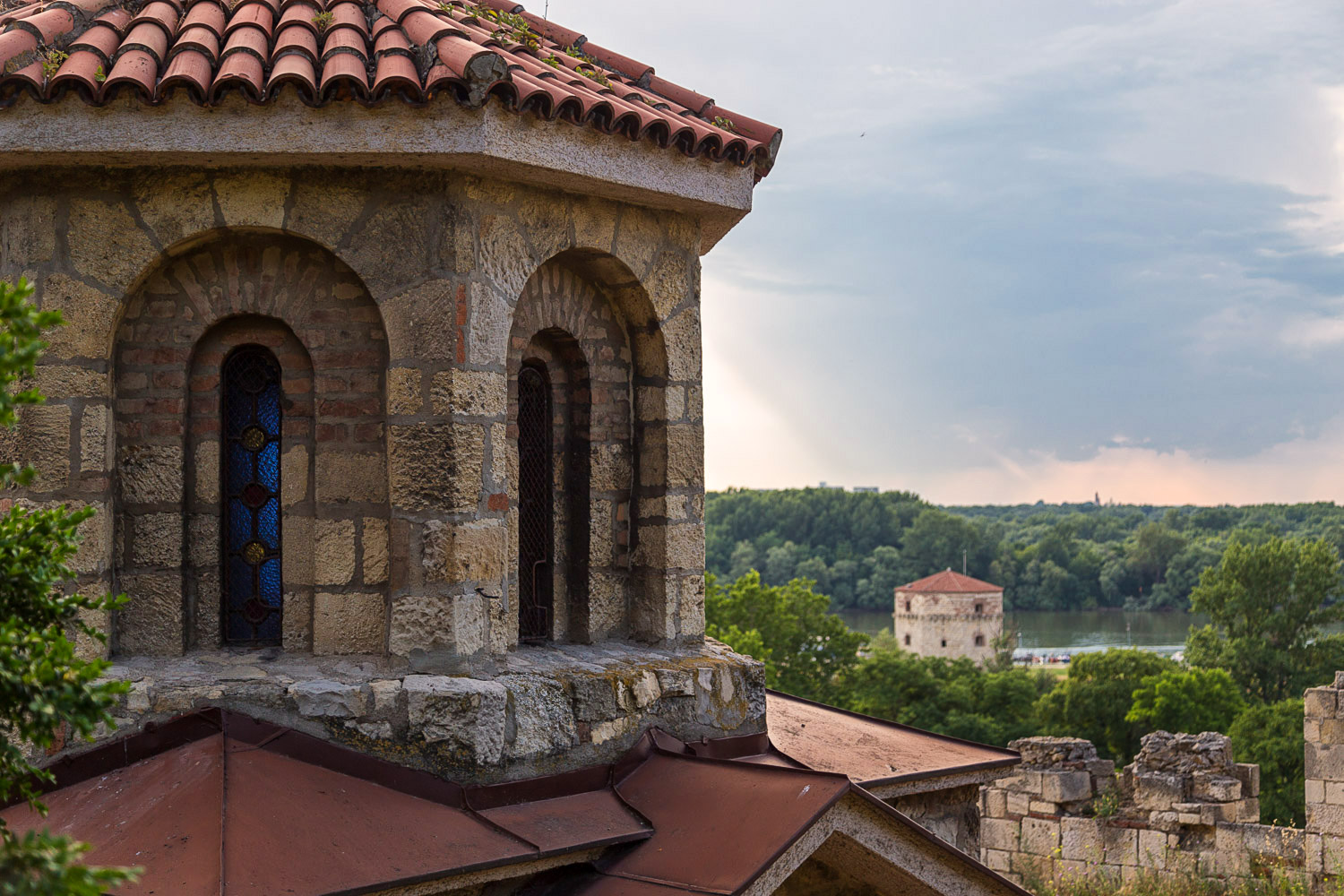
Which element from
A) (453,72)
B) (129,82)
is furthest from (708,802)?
(129,82)

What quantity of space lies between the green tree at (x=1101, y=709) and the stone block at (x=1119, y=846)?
18283 mm

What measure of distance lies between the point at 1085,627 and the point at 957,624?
92.4 feet

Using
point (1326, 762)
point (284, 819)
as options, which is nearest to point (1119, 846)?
point (1326, 762)

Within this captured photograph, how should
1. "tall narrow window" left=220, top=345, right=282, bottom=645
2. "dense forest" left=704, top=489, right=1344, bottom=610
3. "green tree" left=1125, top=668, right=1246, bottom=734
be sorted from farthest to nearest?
"dense forest" left=704, top=489, right=1344, bottom=610 < "green tree" left=1125, top=668, right=1246, bottom=734 < "tall narrow window" left=220, top=345, right=282, bottom=645

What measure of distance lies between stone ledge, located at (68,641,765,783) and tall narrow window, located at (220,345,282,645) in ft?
0.65

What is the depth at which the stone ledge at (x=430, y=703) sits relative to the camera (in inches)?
173

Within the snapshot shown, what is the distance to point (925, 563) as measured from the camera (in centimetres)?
8600

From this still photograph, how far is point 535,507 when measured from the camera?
549 centimetres

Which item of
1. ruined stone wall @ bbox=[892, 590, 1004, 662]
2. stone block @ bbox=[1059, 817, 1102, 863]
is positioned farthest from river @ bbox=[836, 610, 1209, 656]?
stone block @ bbox=[1059, 817, 1102, 863]

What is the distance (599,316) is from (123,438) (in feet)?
6.71

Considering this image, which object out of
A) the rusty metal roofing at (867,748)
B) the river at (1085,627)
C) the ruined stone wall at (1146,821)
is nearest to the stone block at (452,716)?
the rusty metal roofing at (867,748)

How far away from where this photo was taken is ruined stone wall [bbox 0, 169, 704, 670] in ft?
15.1

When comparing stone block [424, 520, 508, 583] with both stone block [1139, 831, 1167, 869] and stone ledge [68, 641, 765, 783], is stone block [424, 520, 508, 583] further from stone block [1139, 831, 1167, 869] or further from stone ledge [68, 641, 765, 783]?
stone block [1139, 831, 1167, 869]

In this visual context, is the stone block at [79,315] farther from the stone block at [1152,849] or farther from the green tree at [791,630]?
the green tree at [791,630]
